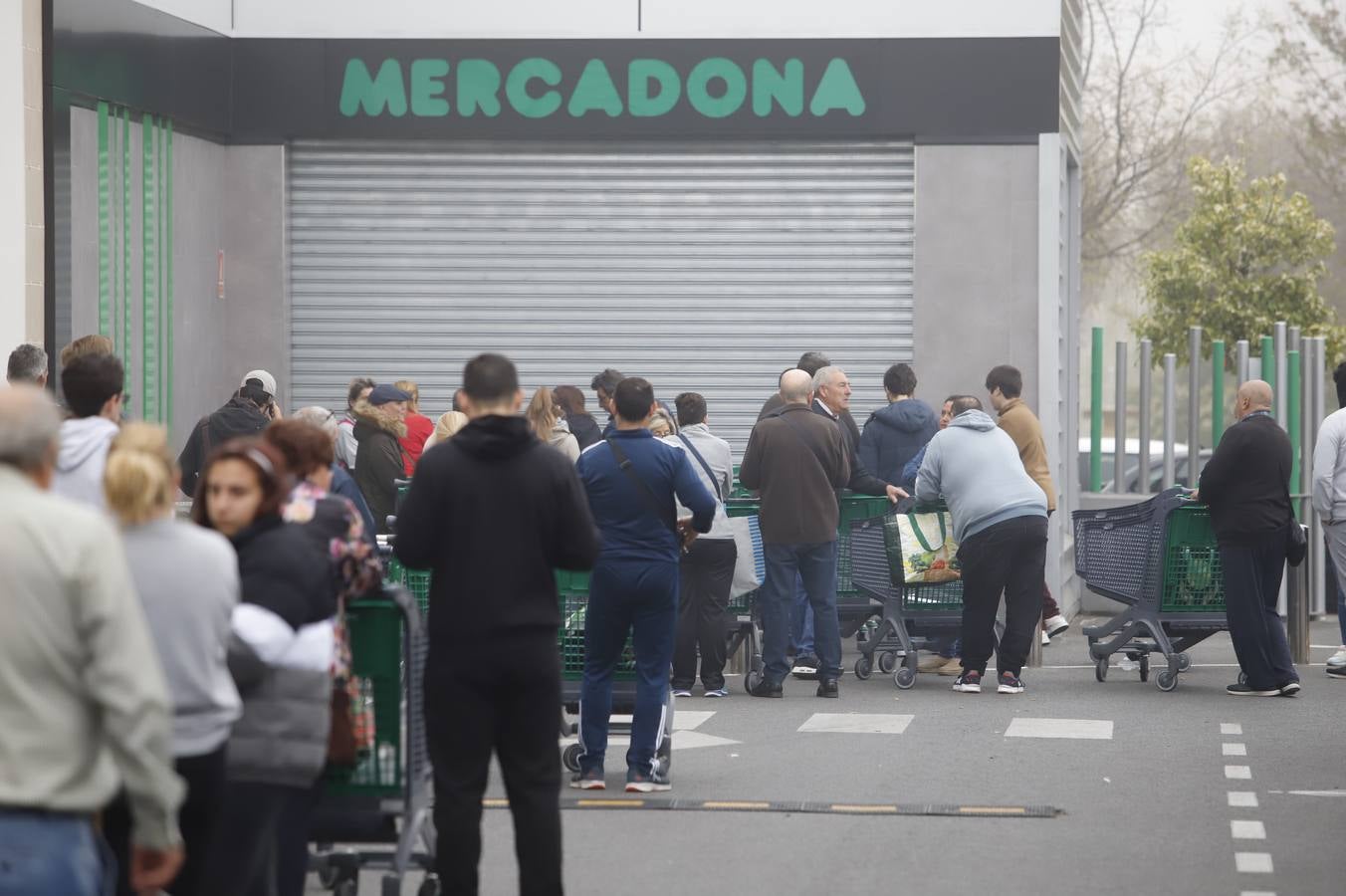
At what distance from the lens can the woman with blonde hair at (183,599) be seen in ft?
16.3

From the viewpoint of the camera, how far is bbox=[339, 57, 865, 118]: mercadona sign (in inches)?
711

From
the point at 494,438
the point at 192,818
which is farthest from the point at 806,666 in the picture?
the point at 192,818

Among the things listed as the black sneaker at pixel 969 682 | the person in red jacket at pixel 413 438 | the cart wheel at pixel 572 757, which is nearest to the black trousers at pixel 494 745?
the cart wheel at pixel 572 757

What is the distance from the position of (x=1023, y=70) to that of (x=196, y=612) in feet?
46.0

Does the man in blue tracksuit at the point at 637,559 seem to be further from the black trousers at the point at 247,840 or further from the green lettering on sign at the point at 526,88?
the green lettering on sign at the point at 526,88

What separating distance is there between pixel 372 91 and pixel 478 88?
2.99 ft

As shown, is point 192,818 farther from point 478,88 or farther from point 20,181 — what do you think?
point 478,88

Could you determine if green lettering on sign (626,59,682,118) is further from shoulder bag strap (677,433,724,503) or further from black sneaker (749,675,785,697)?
black sneaker (749,675,785,697)

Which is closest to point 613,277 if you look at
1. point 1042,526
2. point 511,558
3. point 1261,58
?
point 1042,526

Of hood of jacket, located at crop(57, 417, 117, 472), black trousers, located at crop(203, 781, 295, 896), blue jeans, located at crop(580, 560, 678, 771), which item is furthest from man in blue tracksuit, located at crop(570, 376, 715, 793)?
black trousers, located at crop(203, 781, 295, 896)

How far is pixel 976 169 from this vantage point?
707 inches

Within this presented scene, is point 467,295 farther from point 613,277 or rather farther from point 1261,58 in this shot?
point 1261,58

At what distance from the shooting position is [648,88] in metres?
18.2

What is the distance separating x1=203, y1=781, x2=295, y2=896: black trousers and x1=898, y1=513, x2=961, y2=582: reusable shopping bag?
8.02 meters
